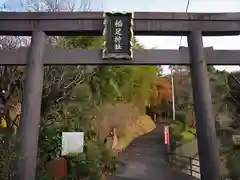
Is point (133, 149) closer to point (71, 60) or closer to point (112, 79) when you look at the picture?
point (112, 79)

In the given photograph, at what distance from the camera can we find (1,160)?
684 cm

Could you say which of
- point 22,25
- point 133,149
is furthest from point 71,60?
point 133,149

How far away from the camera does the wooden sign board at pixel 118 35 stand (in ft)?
25.6

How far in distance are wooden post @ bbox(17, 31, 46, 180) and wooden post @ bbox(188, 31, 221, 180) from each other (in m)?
4.10

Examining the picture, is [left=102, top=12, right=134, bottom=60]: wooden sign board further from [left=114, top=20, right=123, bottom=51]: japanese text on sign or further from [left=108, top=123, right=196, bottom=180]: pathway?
[left=108, top=123, right=196, bottom=180]: pathway

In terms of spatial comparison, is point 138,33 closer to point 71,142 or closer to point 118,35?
point 118,35

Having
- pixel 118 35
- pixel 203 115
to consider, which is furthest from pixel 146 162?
pixel 118 35

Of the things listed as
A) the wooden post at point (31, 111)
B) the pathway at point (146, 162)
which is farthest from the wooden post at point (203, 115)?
the pathway at point (146, 162)

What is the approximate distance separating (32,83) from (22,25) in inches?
70.1

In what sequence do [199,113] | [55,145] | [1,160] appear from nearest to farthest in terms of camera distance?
1. [1,160]
2. [199,113]
3. [55,145]

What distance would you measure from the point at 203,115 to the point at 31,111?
434cm

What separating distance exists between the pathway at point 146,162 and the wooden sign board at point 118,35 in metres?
6.74

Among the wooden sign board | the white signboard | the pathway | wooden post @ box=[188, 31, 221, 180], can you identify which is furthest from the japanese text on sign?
the pathway

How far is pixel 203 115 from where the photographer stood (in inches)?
290
